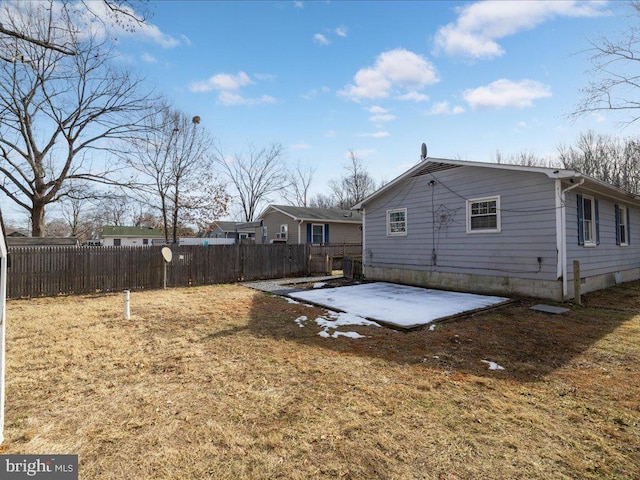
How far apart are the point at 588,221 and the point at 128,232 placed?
44649 mm

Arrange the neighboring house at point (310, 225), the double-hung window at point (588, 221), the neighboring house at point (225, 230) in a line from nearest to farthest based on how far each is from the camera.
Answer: the double-hung window at point (588, 221) < the neighboring house at point (310, 225) < the neighboring house at point (225, 230)

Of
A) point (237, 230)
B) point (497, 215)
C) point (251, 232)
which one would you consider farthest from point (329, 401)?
point (237, 230)

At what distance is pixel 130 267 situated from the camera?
11.0 m

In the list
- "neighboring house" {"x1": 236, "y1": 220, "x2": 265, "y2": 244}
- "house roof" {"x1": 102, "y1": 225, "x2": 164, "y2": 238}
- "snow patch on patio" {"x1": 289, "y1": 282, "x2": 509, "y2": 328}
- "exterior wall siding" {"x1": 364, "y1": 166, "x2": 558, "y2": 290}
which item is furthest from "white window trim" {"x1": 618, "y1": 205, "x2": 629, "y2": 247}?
"house roof" {"x1": 102, "y1": 225, "x2": 164, "y2": 238}

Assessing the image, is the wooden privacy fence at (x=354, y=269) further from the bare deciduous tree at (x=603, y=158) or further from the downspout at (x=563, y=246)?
the bare deciduous tree at (x=603, y=158)

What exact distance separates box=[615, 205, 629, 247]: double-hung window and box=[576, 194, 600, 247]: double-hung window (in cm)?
230

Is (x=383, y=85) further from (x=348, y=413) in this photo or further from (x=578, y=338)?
(x=348, y=413)

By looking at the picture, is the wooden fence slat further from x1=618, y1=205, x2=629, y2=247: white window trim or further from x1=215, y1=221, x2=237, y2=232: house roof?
x1=215, y1=221, x2=237, y2=232: house roof

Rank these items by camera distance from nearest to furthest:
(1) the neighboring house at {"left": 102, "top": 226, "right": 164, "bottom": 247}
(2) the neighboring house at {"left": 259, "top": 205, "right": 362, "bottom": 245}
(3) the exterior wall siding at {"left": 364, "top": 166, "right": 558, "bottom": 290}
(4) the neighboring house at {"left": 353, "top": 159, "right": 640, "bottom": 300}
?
1. (4) the neighboring house at {"left": 353, "top": 159, "right": 640, "bottom": 300}
2. (3) the exterior wall siding at {"left": 364, "top": 166, "right": 558, "bottom": 290}
3. (2) the neighboring house at {"left": 259, "top": 205, "right": 362, "bottom": 245}
4. (1) the neighboring house at {"left": 102, "top": 226, "right": 164, "bottom": 247}

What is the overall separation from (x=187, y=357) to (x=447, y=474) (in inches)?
144

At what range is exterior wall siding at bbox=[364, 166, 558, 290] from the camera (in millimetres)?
8086

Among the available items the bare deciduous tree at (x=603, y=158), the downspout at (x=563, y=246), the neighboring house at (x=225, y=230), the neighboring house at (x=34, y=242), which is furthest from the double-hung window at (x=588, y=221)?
the neighboring house at (x=225, y=230)

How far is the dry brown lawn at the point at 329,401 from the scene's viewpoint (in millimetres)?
2268

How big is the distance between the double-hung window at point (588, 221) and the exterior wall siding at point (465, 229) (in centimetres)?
159
